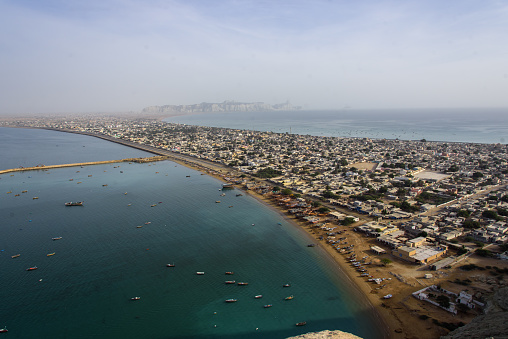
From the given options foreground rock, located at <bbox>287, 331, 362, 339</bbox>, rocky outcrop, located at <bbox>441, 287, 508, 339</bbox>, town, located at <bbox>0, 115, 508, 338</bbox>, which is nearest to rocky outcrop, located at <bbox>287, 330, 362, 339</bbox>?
foreground rock, located at <bbox>287, 331, 362, 339</bbox>

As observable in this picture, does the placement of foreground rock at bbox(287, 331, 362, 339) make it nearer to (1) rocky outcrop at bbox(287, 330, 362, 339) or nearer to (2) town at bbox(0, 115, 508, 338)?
(1) rocky outcrop at bbox(287, 330, 362, 339)

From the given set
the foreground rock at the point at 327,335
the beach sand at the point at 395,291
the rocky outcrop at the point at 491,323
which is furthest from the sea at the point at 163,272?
the rocky outcrop at the point at 491,323

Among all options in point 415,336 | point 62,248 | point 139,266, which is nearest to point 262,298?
point 415,336

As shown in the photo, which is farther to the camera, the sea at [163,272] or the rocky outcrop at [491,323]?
the sea at [163,272]

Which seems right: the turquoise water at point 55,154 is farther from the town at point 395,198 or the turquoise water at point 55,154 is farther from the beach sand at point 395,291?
the beach sand at point 395,291

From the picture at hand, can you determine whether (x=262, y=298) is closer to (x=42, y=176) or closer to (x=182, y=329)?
(x=182, y=329)

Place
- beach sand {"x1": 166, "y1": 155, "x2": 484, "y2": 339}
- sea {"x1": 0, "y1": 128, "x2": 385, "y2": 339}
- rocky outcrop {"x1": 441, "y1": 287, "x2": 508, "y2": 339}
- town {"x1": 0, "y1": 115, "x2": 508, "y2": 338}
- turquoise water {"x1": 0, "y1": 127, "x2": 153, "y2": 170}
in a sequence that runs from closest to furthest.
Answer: rocky outcrop {"x1": 441, "y1": 287, "x2": 508, "y2": 339} < beach sand {"x1": 166, "y1": 155, "x2": 484, "y2": 339} < sea {"x1": 0, "y1": 128, "x2": 385, "y2": 339} < town {"x1": 0, "y1": 115, "x2": 508, "y2": 338} < turquoise water {"x1": 0, "y1": 127, "x2": 153, "y2": 170}
